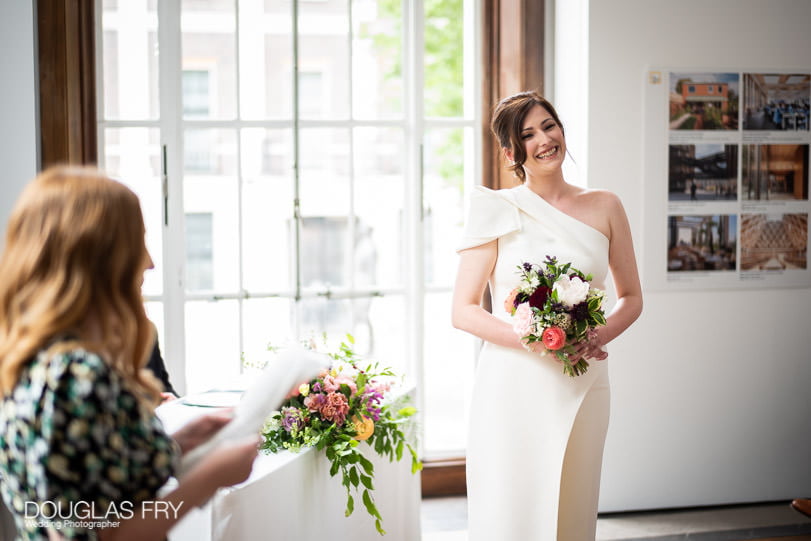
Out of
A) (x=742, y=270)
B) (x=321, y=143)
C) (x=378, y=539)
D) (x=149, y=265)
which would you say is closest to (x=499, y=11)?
(x=321, y=143)

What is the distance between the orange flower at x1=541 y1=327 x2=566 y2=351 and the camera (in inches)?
91.7

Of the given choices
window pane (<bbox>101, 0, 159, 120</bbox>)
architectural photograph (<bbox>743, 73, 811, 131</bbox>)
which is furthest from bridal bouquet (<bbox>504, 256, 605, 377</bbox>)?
window pane (<bbox>101, 0, 159, 120</bbox>)

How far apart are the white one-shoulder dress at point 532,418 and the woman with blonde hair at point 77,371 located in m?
1.53

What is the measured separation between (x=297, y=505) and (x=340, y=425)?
0.29 meters

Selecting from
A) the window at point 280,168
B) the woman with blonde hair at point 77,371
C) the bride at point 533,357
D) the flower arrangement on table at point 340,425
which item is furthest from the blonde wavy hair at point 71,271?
the window at point 280,168

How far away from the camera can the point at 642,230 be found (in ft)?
12.5

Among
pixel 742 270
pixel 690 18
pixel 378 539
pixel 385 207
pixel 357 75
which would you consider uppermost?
pixel 690 18

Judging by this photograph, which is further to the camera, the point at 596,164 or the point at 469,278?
the point at 596,164

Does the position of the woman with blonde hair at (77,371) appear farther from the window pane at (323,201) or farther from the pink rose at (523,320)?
A: the window pane at (323,201)

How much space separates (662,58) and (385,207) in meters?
1.60

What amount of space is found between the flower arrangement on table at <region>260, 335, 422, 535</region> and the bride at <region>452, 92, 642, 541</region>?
0.37 meters

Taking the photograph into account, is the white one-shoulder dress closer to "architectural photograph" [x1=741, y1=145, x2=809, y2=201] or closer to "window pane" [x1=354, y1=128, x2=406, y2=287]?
"window pane" [x1=354, y1=128, x2=406, y2=287]

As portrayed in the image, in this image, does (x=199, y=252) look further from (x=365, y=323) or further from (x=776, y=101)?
(x=776, y=101)

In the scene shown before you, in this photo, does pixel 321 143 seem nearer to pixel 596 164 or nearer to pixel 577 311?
pixel 596 164
